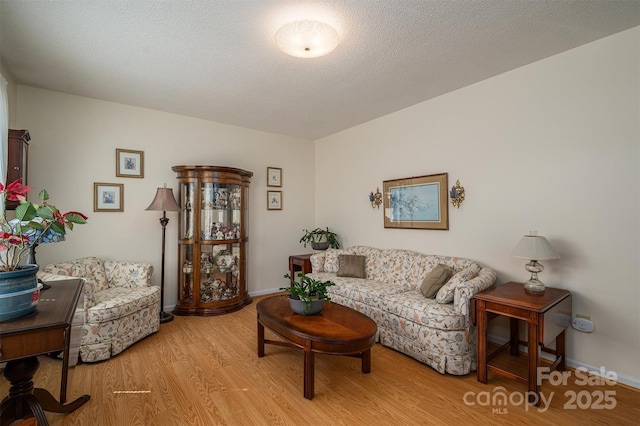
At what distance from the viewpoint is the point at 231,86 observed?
3.26 meters

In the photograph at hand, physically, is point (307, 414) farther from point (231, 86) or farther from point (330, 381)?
point (231, 86)

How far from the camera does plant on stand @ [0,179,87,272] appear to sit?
57.3 inches

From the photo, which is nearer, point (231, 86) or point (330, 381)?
point (330, 381)

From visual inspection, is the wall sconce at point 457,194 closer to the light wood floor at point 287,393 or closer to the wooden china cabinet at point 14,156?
the light wood floor at point 287,393

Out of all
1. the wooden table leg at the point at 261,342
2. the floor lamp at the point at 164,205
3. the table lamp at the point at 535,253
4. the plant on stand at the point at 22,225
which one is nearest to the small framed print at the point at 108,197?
the floor lamp at the point at 164,205

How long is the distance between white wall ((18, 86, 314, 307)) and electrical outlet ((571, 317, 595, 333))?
3746 millimetres

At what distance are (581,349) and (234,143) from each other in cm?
461

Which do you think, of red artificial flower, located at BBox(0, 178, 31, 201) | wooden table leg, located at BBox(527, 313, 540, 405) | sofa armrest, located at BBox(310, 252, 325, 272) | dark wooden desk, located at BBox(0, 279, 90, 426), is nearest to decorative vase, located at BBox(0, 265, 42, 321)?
dark wooden desk, located at BBox(0, 279, 90, 426)

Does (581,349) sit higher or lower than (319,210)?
lower

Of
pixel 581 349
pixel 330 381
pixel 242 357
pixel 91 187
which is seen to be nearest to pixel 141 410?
pixel 242 357

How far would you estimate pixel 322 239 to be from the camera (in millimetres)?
5039

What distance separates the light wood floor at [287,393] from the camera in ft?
6.58

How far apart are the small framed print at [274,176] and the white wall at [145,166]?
0.27 ft

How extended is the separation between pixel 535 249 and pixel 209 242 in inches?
139
